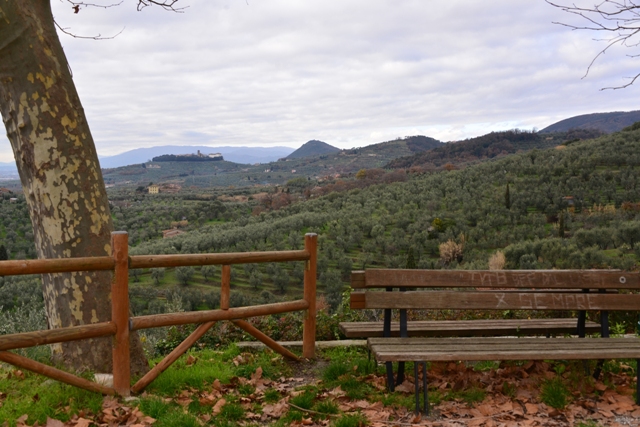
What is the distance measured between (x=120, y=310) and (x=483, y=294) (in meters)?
2.84

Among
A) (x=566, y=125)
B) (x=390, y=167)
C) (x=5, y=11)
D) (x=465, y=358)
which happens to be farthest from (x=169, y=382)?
(x=566, y=125)

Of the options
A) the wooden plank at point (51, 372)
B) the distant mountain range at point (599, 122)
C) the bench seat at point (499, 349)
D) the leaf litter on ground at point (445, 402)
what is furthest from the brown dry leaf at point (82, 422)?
the distant mountain range at point (599, 122)

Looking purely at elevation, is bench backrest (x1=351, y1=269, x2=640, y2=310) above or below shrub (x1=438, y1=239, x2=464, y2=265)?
above

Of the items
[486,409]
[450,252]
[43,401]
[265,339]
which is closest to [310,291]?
[265,339]

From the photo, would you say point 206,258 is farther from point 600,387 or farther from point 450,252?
point 450,252

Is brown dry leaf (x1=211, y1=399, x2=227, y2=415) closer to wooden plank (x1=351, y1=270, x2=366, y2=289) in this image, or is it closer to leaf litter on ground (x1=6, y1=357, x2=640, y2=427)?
leaf litter on ground (x1=6, y1=357, x2=640, y2=427)

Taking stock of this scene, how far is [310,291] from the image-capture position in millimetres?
5070

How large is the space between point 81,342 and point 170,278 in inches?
780

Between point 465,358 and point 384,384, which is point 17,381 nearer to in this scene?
point 384,384

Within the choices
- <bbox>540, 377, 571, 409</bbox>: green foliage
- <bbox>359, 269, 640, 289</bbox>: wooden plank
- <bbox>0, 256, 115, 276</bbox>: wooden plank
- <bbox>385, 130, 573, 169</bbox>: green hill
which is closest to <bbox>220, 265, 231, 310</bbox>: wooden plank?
<bbox>0, 256, 115, 276</bbox>: wooden plank

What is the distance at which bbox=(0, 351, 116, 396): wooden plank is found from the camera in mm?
3299

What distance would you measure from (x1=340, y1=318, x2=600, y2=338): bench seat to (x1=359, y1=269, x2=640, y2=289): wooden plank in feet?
2.04

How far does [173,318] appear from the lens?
412 cm

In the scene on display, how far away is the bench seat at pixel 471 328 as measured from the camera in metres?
4.63
